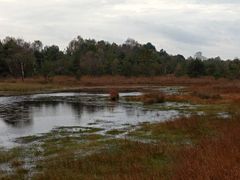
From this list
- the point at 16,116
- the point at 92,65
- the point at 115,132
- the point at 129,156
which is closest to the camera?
the point at 129,156

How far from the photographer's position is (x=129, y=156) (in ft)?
49.4

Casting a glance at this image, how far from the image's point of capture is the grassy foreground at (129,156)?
11.3 m

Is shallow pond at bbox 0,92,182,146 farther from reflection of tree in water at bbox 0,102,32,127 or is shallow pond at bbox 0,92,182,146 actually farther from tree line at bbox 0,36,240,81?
tree line at bbox 0,36,240,81

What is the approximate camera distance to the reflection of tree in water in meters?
30.2

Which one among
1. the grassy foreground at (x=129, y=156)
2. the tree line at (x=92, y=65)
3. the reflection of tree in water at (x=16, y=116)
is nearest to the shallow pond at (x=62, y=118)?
the reflection of tree in water at (x=16, y=116)

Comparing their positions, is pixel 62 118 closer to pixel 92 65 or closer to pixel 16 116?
pixel 16 116

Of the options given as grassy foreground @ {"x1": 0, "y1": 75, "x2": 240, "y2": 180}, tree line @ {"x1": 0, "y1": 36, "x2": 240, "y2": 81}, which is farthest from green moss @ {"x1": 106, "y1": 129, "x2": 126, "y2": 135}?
tree line @ {"x1": 0, "y1": 36, "x2": 240, "y2": 81}

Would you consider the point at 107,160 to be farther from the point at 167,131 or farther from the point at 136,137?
the point at 167,131

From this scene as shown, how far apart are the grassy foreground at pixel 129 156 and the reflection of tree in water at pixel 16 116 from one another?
7.81 m

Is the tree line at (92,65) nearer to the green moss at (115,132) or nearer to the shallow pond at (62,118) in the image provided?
the shallow pond at (62,118)

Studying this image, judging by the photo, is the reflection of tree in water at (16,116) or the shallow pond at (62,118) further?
the reflection of tree in water at (16,116)

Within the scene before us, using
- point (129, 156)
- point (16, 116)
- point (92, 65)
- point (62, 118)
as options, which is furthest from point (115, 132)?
point (92, 65)

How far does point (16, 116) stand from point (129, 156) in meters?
22.0

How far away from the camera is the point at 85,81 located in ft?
344
